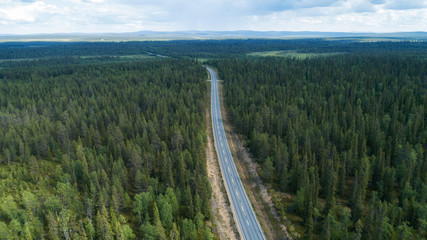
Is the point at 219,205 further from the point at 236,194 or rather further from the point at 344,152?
the point at 344,152

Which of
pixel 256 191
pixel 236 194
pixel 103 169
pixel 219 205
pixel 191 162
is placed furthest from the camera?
pixel 191 162

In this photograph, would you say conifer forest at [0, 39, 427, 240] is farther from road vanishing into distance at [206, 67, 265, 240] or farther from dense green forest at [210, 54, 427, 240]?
road vanishing into distance at [206, 67, 265, 240]

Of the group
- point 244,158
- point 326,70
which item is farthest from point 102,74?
point 326,70

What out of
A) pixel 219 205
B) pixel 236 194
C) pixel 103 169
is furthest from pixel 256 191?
pixel 103 169

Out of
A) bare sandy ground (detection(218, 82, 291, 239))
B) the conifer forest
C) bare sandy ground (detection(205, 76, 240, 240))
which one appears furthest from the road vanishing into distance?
the conifer forest

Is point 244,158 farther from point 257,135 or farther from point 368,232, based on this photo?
point 368,232

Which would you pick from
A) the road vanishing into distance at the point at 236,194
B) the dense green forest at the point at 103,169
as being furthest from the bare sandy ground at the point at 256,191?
the dense green forest at the point at 103,169

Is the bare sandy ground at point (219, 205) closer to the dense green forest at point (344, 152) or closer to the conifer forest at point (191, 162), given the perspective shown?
the conifer forest at point (191, 162)
